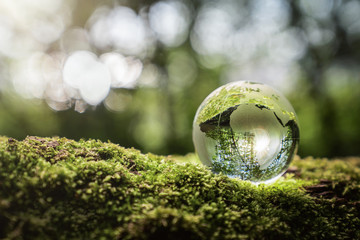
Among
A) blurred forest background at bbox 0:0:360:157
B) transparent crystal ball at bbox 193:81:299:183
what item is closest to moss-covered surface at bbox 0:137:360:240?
transparent crystal ball at bbox 193:81:299:183

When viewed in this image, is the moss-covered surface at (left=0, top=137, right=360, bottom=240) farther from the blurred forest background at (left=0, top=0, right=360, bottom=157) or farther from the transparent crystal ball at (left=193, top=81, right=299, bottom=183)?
the blurred forest background at (left=0, top=0, right=360, bottom=157)

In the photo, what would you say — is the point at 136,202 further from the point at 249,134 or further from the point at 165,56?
the point at 165,56

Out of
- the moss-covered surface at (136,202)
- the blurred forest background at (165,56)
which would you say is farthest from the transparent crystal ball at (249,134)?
the blurred forest background at (165,56)

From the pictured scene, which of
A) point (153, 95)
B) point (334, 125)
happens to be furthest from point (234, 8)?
point (334, 125)

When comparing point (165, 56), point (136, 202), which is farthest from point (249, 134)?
point (165, 56)

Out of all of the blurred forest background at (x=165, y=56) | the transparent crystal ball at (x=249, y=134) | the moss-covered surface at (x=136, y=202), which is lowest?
the moss-covered surface at (x=136, y=202)

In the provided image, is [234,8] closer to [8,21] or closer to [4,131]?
[8,21]

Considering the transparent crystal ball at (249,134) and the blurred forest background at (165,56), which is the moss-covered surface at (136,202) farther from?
the blurred forest background at (165,56)
